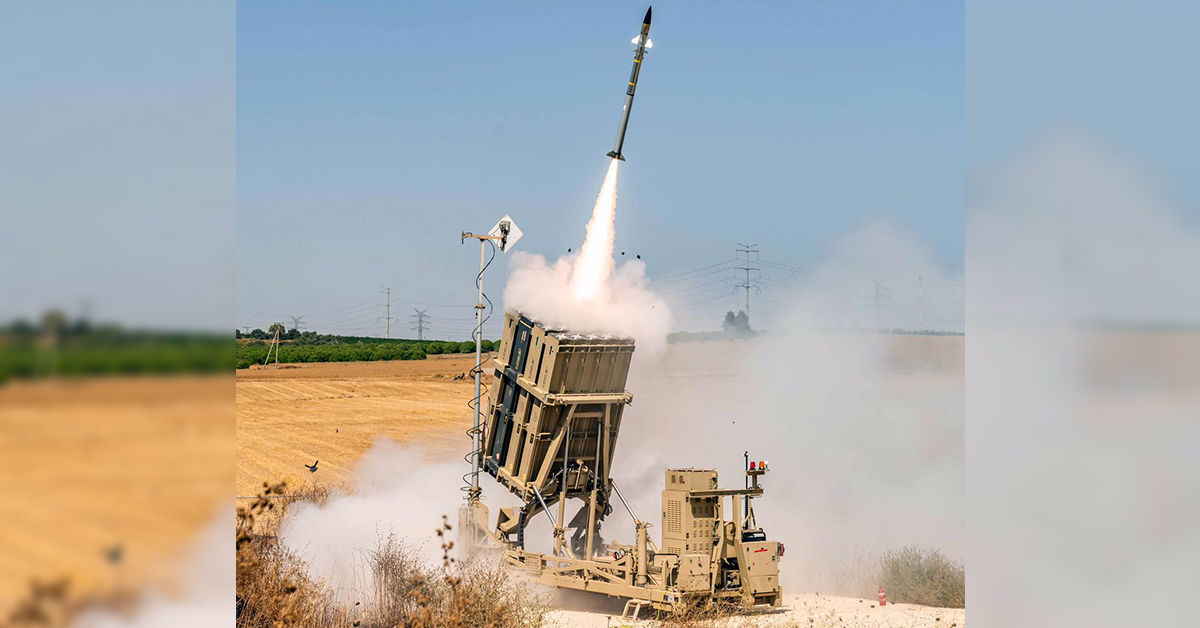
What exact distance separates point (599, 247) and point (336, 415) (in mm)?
27171

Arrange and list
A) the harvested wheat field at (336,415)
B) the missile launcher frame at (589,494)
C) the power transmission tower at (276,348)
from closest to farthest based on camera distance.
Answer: the missile launcher frame at (589,494) < the harvested wheat field at (336,415) < the power transmission tower at (276,348)

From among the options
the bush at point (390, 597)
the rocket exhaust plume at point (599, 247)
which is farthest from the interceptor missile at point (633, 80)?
the bush at point (390, 597)

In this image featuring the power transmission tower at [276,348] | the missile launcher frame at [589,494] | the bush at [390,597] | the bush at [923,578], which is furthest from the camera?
the power transmission tower at [276,348]

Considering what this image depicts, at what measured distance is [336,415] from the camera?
4375cm

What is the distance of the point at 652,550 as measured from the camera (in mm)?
17844

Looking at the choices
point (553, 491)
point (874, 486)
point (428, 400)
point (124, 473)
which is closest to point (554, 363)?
point (553, 491)

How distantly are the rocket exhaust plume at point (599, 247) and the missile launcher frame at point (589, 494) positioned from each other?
4.37 feet

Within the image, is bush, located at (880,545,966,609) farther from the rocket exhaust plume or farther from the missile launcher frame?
the rocket exhaust plume

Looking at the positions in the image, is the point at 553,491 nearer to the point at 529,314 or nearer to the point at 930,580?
the point at 529,314

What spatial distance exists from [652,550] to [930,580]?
5414 millimetres

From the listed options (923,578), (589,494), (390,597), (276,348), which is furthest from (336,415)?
(923,578)

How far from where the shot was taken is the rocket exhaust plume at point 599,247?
1905 cm

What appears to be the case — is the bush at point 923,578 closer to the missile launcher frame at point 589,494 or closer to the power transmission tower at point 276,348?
the missile launcher frame at point 589,494

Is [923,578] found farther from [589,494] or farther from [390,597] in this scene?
[390,597]
